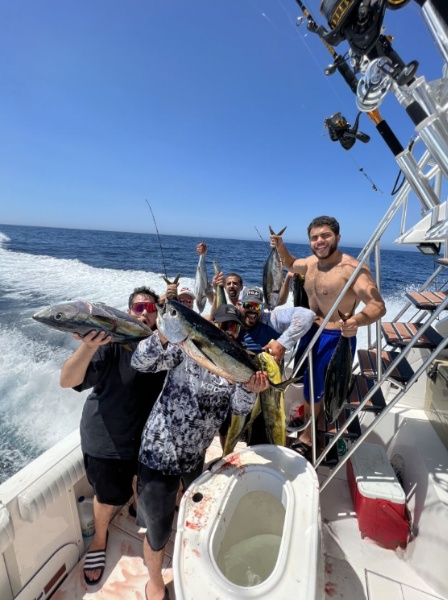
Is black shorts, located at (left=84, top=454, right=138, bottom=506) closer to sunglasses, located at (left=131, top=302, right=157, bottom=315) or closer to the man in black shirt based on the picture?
the man in black shirt

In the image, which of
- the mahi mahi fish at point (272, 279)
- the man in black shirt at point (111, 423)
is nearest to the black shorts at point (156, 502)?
the man in black shirt at point (111, 423)

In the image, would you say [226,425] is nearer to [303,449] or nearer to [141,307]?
[303,449]

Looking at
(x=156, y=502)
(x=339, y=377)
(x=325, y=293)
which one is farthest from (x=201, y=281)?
(x=156, y=502)

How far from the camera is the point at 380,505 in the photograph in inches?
92.5

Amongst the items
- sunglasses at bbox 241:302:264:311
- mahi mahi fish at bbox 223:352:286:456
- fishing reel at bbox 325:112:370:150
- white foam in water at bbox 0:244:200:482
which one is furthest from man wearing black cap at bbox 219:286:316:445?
white foam in water at bbox 0:244:200:482

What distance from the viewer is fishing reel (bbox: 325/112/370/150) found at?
137 inches

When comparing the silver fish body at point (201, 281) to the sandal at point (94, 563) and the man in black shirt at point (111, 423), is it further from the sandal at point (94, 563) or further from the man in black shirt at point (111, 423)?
the sandal at point (94, 563)

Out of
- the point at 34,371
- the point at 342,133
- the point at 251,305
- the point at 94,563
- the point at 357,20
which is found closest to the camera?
the point at 357,20

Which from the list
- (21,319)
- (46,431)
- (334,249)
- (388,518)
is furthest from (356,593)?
(21,319)

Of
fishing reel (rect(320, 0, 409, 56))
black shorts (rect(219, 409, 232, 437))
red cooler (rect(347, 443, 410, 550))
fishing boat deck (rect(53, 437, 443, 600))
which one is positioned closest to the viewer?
fishing reel (rect(320, 0, 409, 56))

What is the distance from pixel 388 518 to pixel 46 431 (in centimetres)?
456

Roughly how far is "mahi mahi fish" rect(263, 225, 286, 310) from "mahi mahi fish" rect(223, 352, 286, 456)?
1730mm

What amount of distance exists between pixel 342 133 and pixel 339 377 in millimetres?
2910

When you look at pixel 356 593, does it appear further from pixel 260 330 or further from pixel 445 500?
pixel 260 330
